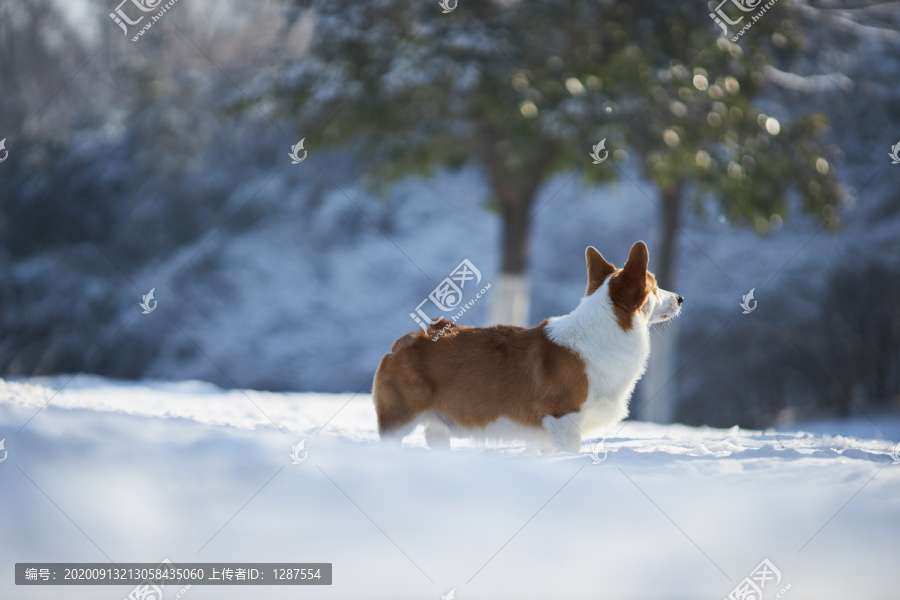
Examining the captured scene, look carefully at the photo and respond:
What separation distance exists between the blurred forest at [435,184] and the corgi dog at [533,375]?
13.3 feet

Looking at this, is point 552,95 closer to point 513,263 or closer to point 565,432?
point 513,263

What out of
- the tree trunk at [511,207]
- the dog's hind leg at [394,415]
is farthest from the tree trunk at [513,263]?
the dog's hind leg at [394,415]

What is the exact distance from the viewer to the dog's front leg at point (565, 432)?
12.5 feet

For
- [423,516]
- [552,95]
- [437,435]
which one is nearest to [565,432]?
[437,435]

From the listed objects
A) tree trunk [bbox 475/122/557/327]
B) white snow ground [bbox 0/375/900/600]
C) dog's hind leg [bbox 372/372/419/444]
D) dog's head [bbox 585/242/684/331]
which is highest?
tree trunk [bbox 475/122/557/327]

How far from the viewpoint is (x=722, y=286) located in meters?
15.5

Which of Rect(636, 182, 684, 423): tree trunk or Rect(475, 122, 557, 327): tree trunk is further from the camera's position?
Rect(636, 182, 684, 423): tree trunk

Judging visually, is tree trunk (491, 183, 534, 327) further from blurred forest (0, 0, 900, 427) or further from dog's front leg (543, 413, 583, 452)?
dog's front leg (543, 413, 583, 452)

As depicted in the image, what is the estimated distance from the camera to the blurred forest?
8.45 meters

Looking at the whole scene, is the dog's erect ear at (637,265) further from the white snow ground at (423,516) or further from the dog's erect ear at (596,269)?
the white snow ground at (423,516)

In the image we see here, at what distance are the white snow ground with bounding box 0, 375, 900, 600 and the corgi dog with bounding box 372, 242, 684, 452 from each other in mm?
518

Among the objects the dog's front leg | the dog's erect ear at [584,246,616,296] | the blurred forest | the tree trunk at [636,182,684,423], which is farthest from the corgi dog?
the tree trunk at [636,182,684,423]

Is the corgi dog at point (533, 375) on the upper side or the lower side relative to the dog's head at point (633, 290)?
lower

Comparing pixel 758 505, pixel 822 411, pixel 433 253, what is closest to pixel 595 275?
pixel 758 505
